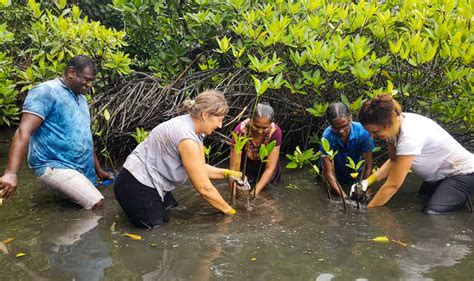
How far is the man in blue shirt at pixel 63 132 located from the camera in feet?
13.2

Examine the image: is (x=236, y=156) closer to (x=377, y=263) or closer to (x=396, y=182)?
(x=396, y=182)

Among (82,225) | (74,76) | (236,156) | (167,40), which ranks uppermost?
(167,40)

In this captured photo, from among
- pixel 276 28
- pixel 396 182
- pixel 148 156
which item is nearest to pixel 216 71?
pixel 276 28

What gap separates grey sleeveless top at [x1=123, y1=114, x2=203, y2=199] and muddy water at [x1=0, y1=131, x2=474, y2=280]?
371mm

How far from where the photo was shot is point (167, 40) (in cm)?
634

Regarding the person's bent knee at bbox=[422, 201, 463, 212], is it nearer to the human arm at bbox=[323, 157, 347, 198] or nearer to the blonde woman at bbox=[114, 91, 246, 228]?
the human arm at bbox=[323, 157, 347, 198]

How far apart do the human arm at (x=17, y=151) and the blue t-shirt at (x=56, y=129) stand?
3.2 inches

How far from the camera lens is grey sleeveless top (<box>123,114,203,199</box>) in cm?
351

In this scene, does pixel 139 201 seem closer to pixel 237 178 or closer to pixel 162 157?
pixel 162 157

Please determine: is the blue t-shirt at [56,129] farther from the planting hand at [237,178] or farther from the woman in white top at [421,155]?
the woman in white top at [421,155]

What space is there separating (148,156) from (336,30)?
8.63 ft

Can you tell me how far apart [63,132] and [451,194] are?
3315 mm

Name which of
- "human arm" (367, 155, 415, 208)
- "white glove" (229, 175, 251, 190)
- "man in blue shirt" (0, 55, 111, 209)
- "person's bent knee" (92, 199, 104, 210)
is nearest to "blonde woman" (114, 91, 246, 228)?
"white glove" (229, 175, 251, 190)

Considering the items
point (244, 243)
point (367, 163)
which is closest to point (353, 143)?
point (367, 163)
